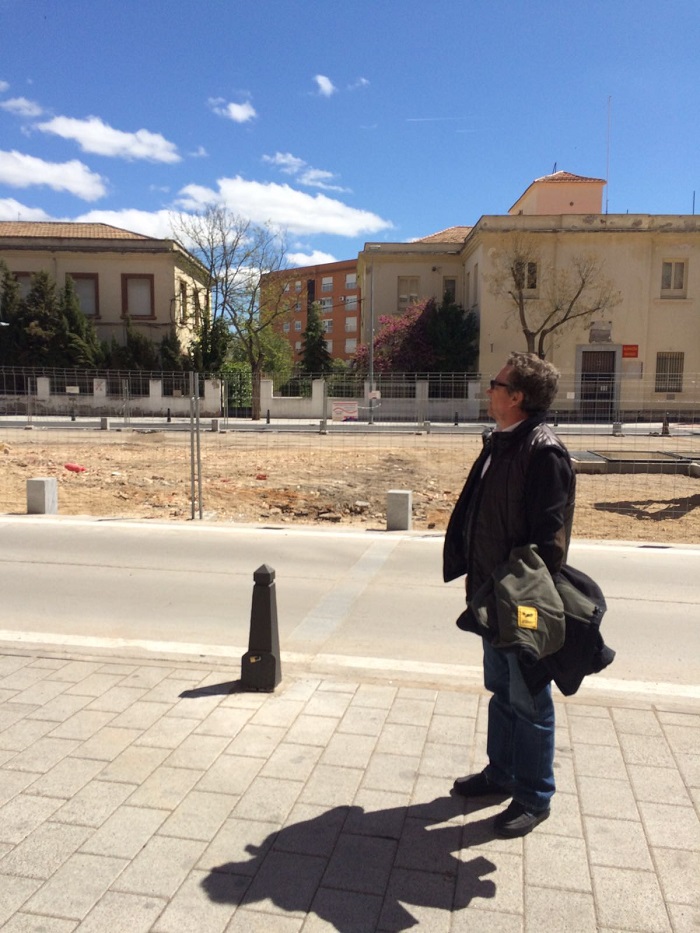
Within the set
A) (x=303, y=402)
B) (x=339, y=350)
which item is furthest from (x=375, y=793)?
(x=339, y=350)

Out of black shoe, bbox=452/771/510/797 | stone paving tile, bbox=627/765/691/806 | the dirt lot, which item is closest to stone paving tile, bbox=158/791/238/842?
black shoe, bbox=452/771/510/797

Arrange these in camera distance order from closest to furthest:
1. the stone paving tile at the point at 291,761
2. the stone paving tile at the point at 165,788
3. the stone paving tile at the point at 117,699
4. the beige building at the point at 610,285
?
the stone paving tile at the point at 165,788 < the stone paving tile at the point at 291,761 < the stone paving tile at the point at 117,699 < the beige building at the point at 610,285

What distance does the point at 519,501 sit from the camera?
9.18 ft

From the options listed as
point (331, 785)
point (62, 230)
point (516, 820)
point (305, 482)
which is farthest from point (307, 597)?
point (62, 230)

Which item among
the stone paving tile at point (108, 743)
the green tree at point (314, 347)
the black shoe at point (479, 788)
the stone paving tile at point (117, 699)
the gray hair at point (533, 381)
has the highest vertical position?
the green tree at point (314, 347)

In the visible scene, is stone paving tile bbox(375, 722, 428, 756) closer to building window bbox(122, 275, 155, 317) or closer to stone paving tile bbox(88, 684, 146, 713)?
stone paving tile bbox(88, 684, 146, 713)

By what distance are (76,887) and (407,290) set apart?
154 feet

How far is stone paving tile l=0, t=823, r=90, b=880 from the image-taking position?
2.69 m

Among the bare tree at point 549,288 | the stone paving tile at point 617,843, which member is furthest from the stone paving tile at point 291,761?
the bare tree at point 549,288

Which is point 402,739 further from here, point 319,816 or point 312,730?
point 319,816

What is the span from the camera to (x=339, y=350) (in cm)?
8594

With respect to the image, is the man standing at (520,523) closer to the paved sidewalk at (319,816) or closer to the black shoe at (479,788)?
the black shoe at (479,788)

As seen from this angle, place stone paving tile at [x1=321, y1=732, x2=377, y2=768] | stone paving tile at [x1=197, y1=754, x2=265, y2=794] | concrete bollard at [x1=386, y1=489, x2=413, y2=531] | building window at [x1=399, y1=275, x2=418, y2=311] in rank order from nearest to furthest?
1. stone paving tile at [x1=197, y1=754, x2=265, y2=794]
2. stone paving tile at [x1=321, y1=732, x2=377, y2=768]
3. concrete bollard at [x1=386, y1=489, x2=413, y2=531]
4. building window at [x1=399, y1=275, x2=418, y2=311]

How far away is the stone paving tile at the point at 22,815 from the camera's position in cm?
291
